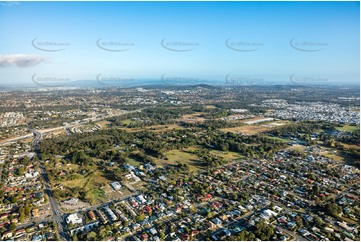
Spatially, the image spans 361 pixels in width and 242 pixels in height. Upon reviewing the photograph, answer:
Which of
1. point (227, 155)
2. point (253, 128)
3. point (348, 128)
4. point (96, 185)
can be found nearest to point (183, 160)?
point (227, 155)

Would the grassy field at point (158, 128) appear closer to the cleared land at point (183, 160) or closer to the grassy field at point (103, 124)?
the grassy field at point (103, 124)

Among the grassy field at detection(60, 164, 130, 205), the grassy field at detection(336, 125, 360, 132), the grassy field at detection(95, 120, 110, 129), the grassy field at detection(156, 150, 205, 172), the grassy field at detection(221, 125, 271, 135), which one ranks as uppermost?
the grassy field at detection(336, 125, 360, 132)

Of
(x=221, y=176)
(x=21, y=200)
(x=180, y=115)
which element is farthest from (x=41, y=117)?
(x=221, y=176)

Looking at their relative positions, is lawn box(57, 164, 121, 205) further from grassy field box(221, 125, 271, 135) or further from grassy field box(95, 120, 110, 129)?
grassy field box(221, 125, 271, 135)

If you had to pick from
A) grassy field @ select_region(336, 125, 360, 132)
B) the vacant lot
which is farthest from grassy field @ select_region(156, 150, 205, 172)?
grassy field @ select_region(336, 125, 360, 132)

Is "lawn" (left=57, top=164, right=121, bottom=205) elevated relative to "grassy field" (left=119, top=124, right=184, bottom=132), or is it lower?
lower

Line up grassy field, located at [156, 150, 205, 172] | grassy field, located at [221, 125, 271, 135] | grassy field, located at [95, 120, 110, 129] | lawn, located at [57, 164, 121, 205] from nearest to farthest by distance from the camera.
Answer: lawn, located at [57, 164, 121, 205]
grassy field, located at [156, 150, 205, 172]
grassy field, located at [221, 125, 271, 135]
grassy field, located at [95, 120, 110, 129]

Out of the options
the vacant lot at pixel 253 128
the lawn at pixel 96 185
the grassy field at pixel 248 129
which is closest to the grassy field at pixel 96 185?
the lawn at pixel 96 185

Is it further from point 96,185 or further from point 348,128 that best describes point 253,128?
point 96,185

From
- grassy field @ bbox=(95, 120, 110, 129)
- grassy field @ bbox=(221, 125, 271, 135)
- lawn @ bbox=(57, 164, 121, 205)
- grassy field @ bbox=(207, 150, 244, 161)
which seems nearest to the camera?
lawn @ bbox=(57, 164, 121, 205)

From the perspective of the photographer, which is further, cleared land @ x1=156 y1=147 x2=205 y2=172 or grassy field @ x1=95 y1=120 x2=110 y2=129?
grassy field @ x1=95 y1=120 x2=110 y2=129

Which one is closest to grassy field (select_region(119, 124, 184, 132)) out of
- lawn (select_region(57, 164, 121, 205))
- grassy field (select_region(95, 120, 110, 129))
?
grassy field (select_region(95, 120, 110, 129))
